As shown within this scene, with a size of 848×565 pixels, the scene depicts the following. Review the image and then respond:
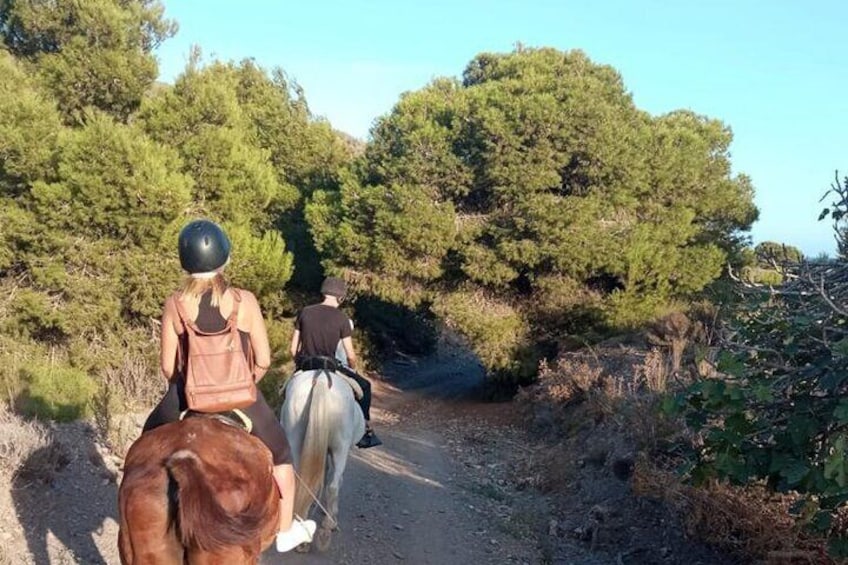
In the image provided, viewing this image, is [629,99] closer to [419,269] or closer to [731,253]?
[731,253]

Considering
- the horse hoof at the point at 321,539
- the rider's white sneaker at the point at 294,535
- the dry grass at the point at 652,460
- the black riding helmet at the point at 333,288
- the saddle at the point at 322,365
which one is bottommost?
the horse hoof at the point at 321,539

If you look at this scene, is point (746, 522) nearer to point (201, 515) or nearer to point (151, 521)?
point (201, 515)

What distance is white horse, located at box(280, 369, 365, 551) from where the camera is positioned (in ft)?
22.4

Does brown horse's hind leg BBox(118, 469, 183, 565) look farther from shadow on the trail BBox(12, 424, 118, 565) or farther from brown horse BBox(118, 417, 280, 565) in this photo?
shadow on the trail BBox(12, 424, 118, 565)

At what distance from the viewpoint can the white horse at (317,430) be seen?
682 cm

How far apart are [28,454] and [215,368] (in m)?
4.12

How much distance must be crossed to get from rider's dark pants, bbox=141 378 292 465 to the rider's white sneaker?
44 cm

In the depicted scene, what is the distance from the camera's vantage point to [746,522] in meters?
6.45

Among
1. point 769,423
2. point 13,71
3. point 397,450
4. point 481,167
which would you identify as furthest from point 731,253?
point 13,71

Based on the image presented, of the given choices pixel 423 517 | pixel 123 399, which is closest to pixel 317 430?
pixel 423 517

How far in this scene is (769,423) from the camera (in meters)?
4.98

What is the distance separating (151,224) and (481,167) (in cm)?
731

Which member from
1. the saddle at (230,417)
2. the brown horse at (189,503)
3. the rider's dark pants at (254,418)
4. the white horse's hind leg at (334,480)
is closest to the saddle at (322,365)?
the white horse's hind leg at (334,480)

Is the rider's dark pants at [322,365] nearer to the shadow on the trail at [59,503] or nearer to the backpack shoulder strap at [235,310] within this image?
the shadow on the trail at [59,503]
